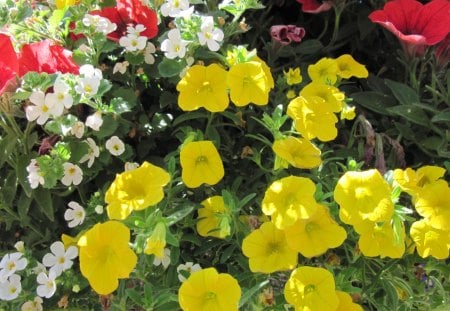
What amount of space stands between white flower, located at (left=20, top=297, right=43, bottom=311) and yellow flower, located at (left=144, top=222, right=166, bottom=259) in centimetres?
23

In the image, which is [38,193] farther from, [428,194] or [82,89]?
[428,194]

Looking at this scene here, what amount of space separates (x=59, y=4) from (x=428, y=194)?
67 centimetres

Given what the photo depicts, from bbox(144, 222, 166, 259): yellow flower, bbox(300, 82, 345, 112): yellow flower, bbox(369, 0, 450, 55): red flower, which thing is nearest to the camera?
bbox(144, 222, 166, 259): yellow flower

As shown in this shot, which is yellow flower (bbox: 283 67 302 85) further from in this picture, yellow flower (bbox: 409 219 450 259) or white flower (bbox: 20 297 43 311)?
white flower (bbox: 20 297 43 311)

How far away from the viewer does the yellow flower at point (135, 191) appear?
864mm

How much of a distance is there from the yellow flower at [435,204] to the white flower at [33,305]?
0.57m

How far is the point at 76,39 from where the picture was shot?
1110 mm

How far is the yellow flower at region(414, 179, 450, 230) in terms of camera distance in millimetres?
912

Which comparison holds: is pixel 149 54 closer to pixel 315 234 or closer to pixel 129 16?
pixel 129 16

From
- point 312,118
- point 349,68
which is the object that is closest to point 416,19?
point 349,68

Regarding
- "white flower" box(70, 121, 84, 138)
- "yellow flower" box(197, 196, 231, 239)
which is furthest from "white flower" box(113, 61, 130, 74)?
"yellow flower" box(197, 196, 231, 239)

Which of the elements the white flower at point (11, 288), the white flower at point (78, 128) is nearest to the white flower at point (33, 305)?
the white flower at point (11, 288)

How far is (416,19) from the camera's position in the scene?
122cm

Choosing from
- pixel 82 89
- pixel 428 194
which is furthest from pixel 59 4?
pixel 428 194
